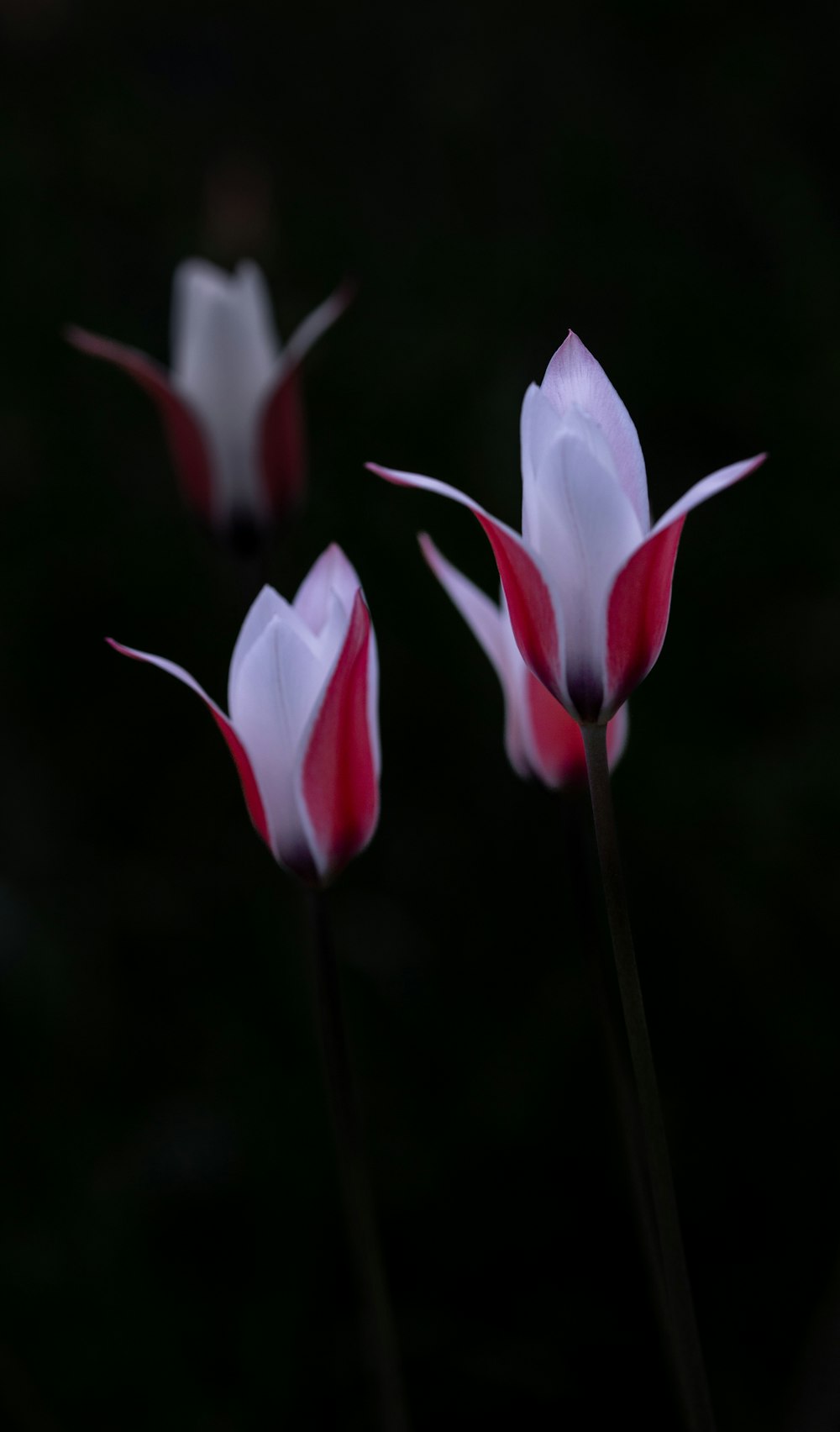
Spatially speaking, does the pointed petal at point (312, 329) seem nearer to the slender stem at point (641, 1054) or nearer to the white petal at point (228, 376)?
the white petal at point (228, 376)

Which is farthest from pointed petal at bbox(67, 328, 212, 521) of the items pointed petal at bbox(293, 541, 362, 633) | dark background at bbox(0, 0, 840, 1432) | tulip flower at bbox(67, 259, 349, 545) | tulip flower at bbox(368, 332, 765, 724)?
tulip flower at bbox(368, 332, 765, 724)

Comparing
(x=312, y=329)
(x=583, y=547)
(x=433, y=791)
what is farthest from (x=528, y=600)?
(x=433, y=791)

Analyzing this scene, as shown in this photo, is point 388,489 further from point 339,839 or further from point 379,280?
point 339,839

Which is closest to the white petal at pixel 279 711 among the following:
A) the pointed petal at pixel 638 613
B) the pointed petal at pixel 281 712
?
the pointed petal at pixel 281 712

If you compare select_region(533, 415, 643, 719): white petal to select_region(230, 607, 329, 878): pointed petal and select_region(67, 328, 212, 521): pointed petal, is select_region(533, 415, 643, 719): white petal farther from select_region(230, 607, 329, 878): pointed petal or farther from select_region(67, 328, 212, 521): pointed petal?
select_region(67, 328, 212, 521): pointed petal

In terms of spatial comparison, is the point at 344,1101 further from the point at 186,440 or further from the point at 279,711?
the point at 186,440
